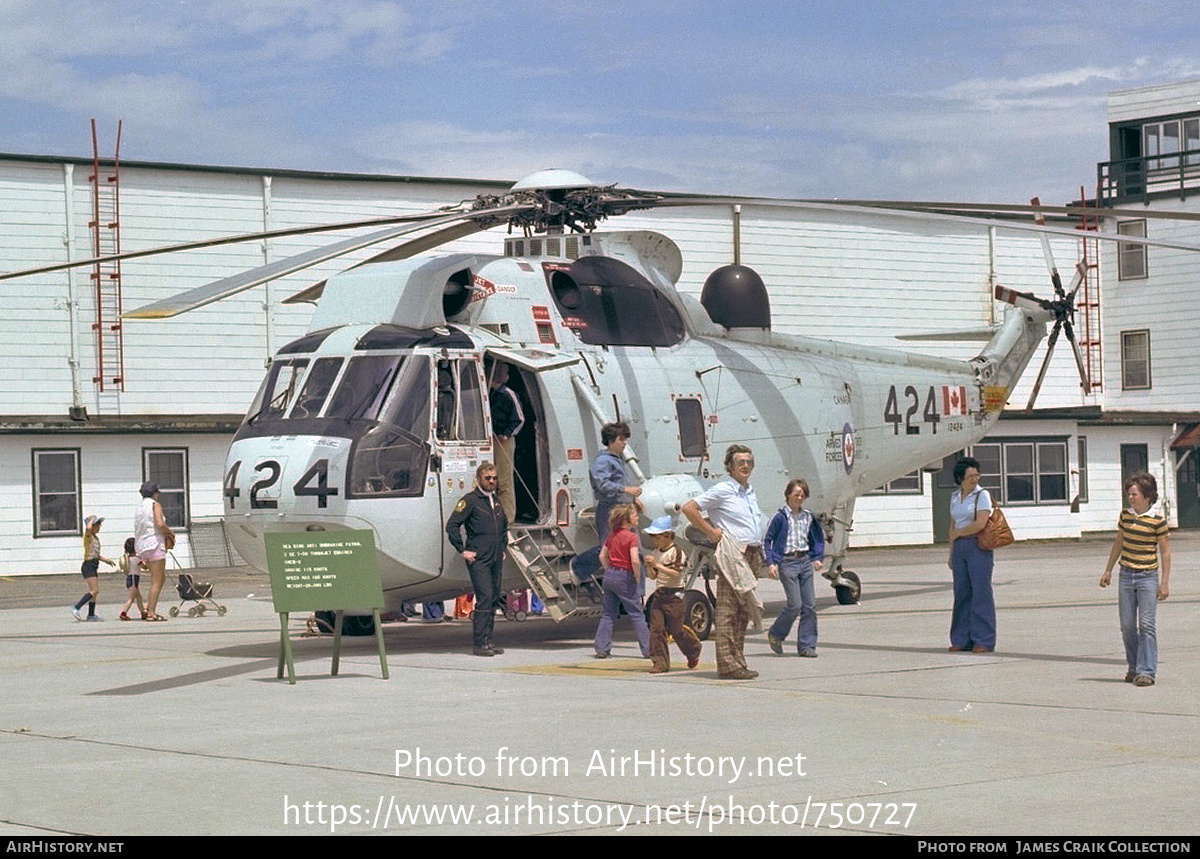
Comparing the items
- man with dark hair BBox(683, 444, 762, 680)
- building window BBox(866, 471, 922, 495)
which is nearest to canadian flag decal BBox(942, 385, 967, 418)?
man with dark hair BBox(683, 444, 762, 680)

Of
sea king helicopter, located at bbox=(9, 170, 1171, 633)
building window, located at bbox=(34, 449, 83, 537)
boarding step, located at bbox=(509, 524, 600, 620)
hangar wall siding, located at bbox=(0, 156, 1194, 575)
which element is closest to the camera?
sea king helicopter, located at bbox=(9, 170, 1171, 633)

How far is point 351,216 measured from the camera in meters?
37.0

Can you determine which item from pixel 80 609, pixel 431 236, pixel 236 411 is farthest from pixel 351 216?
pixel 431 236

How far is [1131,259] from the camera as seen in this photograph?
157ft

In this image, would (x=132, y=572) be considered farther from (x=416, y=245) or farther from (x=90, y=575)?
(x=416, y=245)

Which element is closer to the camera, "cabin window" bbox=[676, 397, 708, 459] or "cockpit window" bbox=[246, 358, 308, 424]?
"cockpit window" bbox=[246, 358, 308, 424]

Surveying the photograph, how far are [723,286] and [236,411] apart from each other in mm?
17733

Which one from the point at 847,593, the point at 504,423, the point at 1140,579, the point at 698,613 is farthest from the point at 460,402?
the point at 847,593

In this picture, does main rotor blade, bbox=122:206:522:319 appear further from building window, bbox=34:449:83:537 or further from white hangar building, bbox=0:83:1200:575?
building window, bbox=34:449:83:537

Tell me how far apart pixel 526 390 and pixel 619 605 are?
260cm

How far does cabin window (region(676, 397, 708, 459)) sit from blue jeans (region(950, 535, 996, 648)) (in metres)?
3.74

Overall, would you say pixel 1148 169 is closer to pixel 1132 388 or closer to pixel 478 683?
pixel 1132 388

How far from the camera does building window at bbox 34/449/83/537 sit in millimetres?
33031

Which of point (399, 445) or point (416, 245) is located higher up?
point (416, 245)
